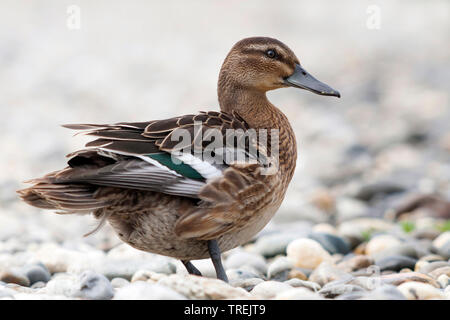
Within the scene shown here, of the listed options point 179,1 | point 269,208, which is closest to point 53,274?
point 269,208

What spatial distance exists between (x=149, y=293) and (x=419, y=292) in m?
1.65

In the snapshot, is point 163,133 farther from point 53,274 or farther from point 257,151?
point 53,274

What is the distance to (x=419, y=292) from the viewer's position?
451 cm

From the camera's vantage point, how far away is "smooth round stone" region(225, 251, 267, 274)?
21.0 ft

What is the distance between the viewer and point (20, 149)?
12.4 meters

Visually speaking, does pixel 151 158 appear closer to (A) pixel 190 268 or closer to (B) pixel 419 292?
(A) pixel 190 268

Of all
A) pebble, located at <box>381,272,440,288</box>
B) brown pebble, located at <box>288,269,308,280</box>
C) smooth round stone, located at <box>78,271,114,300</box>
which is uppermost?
smooth round stone, located at <box>78,271,114,300</box>

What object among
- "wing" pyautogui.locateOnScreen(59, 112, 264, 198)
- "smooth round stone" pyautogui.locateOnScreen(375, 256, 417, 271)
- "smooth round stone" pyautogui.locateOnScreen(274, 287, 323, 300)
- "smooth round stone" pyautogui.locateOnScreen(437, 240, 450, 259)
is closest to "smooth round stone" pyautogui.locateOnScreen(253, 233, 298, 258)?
"smooth round stone" pyautogui.locateOnScreen(375, 256, 417, 271)

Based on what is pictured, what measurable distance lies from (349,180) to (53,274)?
5.84 metres

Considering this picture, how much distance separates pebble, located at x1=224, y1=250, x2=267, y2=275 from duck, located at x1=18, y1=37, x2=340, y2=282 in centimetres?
113

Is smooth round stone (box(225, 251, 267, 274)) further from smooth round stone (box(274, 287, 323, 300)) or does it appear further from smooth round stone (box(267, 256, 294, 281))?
smooth round stone (box(274, 287, 323, 300))

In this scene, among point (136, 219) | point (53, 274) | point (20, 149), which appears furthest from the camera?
point (20, 149)

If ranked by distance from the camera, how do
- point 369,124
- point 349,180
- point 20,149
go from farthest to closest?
point 369,124 < point 20,149 < point 349,180

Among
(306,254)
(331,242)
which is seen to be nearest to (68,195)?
(306,254)
